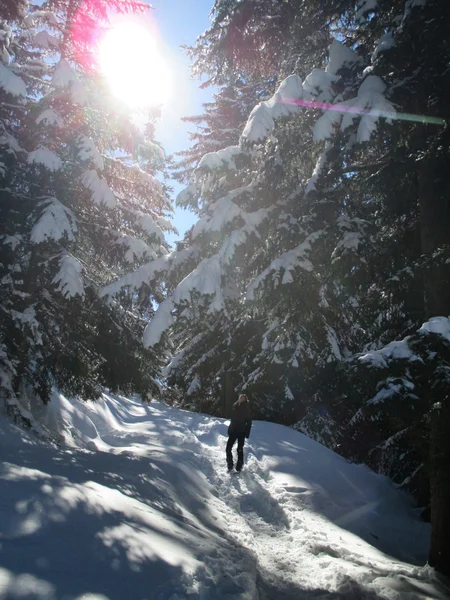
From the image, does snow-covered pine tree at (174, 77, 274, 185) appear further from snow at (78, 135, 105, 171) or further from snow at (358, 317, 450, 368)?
snow at (358, 317, 450, 368)

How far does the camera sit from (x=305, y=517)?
23.6 feet

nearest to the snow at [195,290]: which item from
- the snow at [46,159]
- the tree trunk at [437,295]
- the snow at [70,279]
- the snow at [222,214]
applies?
the snow at [222,214]

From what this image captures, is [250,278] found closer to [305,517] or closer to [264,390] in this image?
[305,517]

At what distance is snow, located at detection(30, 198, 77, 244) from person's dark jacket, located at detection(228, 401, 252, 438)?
5.41m

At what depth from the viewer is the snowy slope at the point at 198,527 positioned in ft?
10.8

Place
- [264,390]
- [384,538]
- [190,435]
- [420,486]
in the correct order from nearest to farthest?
[384,538] → [420,486] → [190,435] → [264,390]

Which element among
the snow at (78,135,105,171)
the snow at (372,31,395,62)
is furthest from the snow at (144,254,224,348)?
the snow at (78,135,105,171)

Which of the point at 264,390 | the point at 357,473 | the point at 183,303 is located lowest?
the point at 357,473

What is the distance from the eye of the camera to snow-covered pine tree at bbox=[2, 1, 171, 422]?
8047 mm

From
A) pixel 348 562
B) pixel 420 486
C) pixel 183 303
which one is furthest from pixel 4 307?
pixel 420 486

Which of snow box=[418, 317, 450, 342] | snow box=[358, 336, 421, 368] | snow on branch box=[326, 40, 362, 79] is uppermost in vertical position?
snow on branch box=[326, 40, 362, 79]

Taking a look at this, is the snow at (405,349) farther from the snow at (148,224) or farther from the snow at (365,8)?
the snow at (148,224)

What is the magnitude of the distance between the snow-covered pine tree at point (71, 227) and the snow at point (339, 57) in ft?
16.8

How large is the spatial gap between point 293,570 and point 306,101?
674cm
